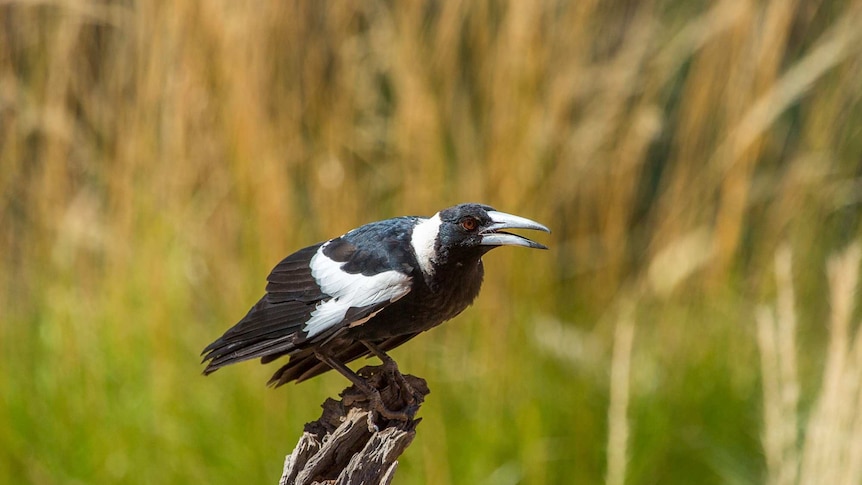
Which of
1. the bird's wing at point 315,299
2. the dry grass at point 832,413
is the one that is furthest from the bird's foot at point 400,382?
the dry grass at point 832,413

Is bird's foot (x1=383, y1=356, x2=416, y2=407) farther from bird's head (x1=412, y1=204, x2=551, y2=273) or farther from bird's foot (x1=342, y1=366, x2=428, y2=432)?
bird's head (x1=412, y1=204, x2=551, y2=273)

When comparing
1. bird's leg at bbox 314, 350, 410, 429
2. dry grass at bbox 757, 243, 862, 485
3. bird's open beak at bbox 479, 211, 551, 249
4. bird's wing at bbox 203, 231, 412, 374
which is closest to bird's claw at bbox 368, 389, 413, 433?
bird's leg at bbox 314, 350, 410, 429

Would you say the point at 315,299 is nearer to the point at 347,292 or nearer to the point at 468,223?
the point at 347,292

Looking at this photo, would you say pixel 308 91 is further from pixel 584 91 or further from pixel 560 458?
pixel 560 458

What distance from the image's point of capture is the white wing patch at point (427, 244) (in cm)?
160

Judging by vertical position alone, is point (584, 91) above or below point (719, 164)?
above

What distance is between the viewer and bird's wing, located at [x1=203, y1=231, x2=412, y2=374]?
59.9 inches

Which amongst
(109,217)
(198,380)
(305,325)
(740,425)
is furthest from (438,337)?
(305,325)

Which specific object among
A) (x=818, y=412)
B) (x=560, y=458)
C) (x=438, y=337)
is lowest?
(x=818, y=412)

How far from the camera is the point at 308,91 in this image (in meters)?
2.81

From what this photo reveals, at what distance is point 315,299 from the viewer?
1.59 metres

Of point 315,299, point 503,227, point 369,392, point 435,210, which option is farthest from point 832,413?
point 435,210

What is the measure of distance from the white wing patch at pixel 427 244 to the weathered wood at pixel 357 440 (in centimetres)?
20

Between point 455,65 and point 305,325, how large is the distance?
1365 mm
